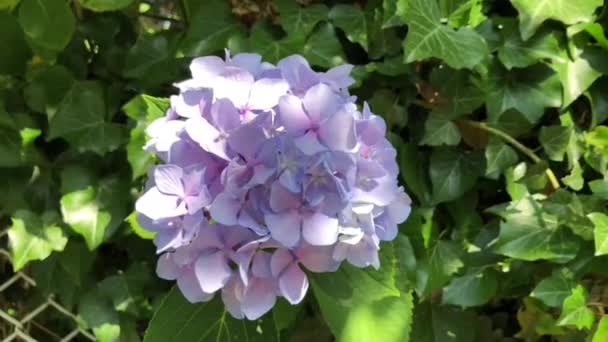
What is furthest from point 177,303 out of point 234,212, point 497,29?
point 497,29

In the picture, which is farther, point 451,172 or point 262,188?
point 451,172

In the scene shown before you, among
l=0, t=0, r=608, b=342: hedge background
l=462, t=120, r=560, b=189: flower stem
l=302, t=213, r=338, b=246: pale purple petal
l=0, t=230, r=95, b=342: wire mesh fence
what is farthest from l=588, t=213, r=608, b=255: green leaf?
l=0, t=230, r=95, b=342: wire mesh fence

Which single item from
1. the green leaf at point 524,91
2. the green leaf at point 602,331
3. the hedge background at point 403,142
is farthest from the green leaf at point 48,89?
the green leaf at point 602,331

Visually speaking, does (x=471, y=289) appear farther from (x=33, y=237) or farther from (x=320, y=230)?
(x=33, y=237)

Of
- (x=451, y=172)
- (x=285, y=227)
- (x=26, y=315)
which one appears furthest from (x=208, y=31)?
(x=26, y=315)

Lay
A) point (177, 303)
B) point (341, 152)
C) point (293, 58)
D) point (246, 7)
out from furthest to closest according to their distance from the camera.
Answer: point (246, 7)
point (177, 303)
point (293, 58)
point (341, 152)

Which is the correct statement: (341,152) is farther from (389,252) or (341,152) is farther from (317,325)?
(317,325)

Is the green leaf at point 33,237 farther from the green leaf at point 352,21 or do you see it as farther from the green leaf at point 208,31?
the green leaf at point 352,21
